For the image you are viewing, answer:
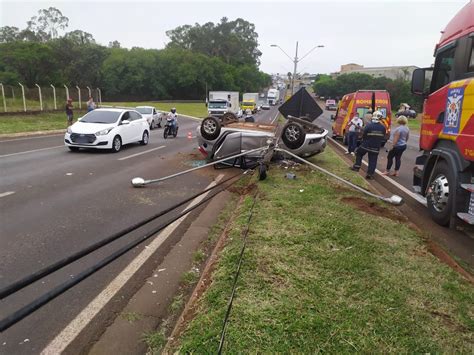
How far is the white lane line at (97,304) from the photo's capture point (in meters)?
3.01

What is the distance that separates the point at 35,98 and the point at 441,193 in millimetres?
26834

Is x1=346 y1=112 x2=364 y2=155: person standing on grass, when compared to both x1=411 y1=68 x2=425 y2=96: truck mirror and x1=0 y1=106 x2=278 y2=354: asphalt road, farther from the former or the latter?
x1=411 y1=68 x2=425 y2=96: truck mirror

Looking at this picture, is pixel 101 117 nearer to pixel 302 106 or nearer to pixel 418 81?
pixel 302 106

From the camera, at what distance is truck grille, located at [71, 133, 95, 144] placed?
41.8ft

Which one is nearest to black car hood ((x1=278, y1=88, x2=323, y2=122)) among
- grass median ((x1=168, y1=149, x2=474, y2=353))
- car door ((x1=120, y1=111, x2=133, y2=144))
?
grass median ((x1=168, y1=149, x2=474, y2=353))

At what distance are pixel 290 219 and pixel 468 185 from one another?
2590 millimetres

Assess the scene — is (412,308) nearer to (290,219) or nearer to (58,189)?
(290,219)

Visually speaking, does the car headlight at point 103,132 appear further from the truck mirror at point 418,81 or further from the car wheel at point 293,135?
the truck mirror at point 418,81

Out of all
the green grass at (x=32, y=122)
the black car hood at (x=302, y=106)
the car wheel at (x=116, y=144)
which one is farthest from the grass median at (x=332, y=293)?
the green grass at (x=32, y=122)

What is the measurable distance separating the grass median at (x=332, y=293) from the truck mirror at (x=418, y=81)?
9.84 feet

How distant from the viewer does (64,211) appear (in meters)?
6.26

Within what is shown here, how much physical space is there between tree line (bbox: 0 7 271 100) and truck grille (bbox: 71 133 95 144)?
5354 centimetres

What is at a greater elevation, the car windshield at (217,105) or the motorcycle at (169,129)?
the car windshield at (217,105)

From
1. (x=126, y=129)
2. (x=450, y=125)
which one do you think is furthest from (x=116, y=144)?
(x=450, y=125)
